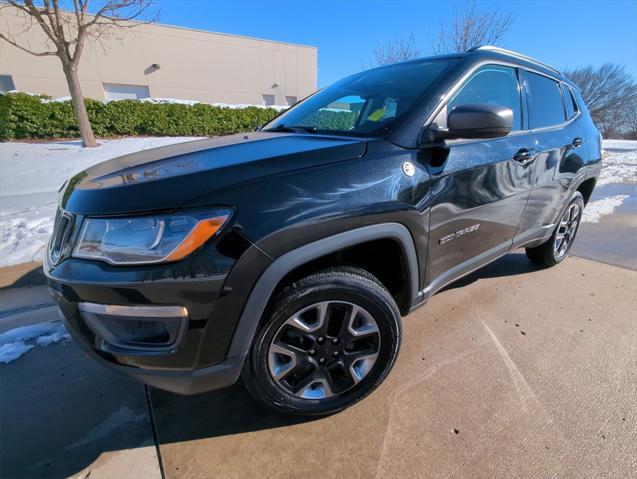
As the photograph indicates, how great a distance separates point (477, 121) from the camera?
1.69m

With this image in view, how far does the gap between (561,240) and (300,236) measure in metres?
3.23

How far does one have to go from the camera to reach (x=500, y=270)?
138 inches

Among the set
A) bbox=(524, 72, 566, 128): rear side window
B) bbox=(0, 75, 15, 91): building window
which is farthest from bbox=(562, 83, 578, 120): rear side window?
bbox=(0, 75, 15, 91): building window

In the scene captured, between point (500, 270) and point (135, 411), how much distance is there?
Answer: 3.24 m

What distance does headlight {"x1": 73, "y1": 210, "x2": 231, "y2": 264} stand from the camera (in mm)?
1253

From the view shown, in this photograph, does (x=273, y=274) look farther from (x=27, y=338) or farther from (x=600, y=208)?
(x=600, y=208)

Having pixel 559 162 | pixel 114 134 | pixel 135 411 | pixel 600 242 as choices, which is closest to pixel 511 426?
pixel 135 411

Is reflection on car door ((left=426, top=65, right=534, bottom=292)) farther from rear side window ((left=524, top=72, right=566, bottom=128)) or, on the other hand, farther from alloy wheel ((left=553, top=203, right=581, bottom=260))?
alloy wheel ((left=553, top=203, right=581, bottom=260))

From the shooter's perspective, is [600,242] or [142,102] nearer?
[600,242]

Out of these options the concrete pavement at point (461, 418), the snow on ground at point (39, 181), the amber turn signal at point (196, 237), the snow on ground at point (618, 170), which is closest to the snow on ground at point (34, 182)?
the snow on ground at point (39, 181)

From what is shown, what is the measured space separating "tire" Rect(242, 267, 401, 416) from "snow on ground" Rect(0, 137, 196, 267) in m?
3.28

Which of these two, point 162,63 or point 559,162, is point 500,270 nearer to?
point 559,162

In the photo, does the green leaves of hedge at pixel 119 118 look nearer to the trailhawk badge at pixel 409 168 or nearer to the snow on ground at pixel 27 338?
the snow on ground at pixel 27 338

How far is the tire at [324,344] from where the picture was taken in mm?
1523
